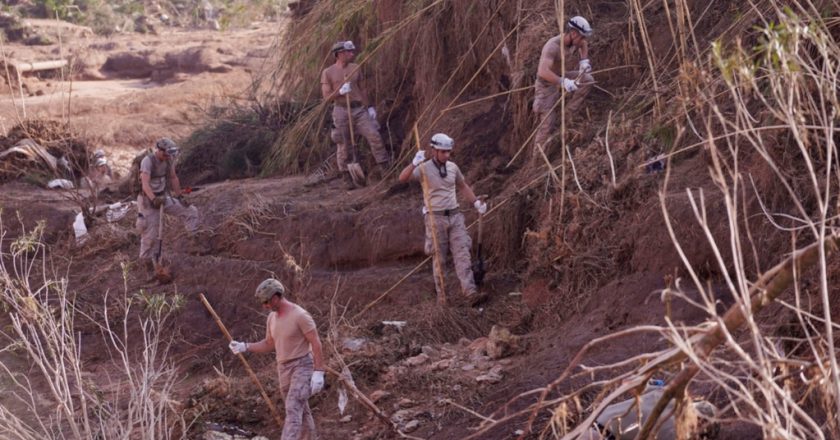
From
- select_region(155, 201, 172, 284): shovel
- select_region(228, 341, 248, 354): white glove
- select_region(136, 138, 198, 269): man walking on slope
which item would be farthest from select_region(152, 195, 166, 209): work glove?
select_region(228, 341, 248, 354): white glove

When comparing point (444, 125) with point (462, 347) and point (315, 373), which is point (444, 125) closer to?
point (462, 347)

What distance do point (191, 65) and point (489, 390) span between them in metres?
18.1

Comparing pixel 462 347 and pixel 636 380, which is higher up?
pixel 636 380

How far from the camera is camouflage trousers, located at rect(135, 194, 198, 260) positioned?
12305mm

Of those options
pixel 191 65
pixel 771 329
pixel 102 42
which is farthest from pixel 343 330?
pixel 102 42

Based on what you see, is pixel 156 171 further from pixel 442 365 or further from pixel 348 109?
pixel 442 365

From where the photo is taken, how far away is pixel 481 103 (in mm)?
13727

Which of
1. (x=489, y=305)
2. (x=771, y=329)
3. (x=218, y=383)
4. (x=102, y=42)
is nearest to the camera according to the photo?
(x=771, y=329)

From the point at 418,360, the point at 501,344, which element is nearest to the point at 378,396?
the point at 418,360

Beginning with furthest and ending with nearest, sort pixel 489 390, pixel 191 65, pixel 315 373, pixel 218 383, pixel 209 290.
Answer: pixel 191 65 < pixel 209 290 < pixel 218 383 < pixel 489 390 < pixel 315 373

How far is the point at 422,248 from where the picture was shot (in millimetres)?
12273

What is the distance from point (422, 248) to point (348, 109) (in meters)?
2.11

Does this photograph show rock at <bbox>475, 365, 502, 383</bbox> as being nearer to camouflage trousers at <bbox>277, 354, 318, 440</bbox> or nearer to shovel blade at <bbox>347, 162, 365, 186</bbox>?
camouflage trousers at <bbox>277, 354, 318, 440</bbox>

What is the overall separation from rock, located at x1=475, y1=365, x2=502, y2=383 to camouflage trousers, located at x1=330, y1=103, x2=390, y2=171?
4.83 meters
